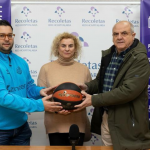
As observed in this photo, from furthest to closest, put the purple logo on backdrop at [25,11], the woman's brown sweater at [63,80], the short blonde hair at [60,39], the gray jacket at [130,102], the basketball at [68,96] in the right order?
the purple logo on backdrop at [25,11], the short blonde hair at [60,39], the woman's brown sweater at [63,80], the basketball at [68,96], the gray jacket at [130,102]

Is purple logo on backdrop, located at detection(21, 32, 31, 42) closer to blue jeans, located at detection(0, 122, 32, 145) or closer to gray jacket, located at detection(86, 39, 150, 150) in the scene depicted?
blue jeans, located at detection(0, 122, 32, 145)

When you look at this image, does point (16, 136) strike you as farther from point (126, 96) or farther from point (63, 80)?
point (126, 96)

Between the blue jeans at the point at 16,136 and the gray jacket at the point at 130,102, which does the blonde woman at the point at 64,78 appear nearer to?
the blue jeans at the point at 16,136

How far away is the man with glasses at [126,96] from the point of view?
192 cm

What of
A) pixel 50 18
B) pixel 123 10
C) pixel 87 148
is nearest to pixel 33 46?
pixel 50 18

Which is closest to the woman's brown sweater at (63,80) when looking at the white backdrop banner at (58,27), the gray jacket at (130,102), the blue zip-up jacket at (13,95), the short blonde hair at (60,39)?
the short blonde hair at (60,39)

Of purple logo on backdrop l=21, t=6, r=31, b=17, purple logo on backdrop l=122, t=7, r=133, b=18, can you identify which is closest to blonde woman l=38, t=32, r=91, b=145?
purple logo on backdrop l=21, t=6, r=31, b=17

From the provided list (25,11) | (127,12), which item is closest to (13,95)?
(25,11)

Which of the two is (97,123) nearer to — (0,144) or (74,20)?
(0,144)

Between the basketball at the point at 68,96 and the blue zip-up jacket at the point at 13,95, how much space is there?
18 centimetres

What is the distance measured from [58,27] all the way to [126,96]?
1807 millimetres

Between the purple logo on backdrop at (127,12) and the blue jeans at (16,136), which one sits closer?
the blue jeans at (16,136)

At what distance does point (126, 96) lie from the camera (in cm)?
191

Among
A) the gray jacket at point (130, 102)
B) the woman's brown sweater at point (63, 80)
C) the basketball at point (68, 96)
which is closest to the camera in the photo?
the gray jacket at point (130, 102)
